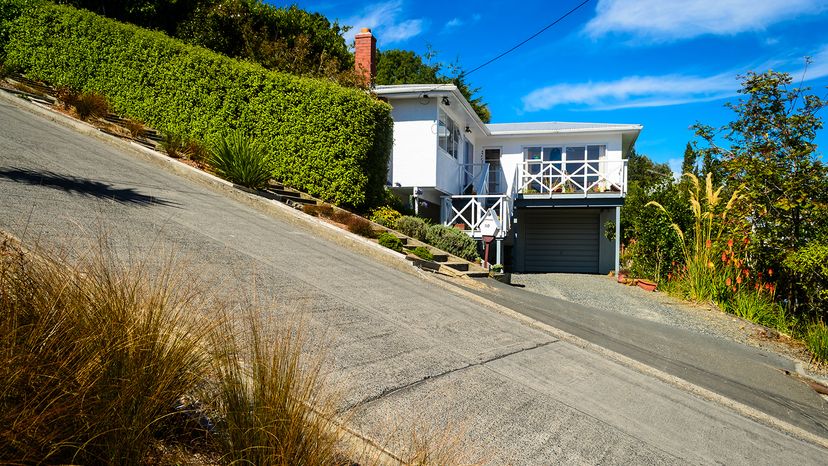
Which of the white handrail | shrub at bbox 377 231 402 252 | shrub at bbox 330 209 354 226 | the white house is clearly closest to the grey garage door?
the white house

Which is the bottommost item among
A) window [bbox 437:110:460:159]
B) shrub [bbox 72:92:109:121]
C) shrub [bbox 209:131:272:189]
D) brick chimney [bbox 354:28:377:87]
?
shrub [bbox 209:131:272:189]

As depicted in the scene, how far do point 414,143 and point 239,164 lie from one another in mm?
7913

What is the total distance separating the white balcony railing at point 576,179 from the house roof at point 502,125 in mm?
1414

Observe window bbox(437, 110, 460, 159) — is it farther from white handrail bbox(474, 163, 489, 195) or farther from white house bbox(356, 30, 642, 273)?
white handrail bbox(474, 163, 489, 195)

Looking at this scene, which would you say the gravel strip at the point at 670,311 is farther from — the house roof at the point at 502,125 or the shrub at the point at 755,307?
the house roof at the point at 502,125

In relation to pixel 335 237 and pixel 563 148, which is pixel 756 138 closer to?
pixel 335 237

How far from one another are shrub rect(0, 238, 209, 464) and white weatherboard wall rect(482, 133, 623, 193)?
20.2m

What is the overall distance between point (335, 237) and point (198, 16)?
1213 cm

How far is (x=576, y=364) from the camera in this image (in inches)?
252

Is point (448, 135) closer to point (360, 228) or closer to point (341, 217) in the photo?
point (341, 217)

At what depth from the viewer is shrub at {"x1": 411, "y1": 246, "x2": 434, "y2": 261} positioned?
37.3 ft

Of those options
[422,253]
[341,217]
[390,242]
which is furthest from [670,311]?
[341,217]

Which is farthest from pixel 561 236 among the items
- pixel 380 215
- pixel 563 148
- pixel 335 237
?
pixel 335 237

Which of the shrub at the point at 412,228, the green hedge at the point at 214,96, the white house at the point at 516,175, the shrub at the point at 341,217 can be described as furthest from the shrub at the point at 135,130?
the white house at the point at 516,175
